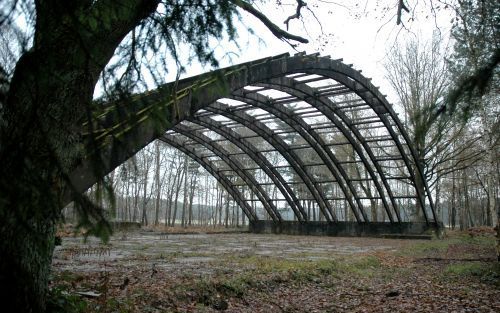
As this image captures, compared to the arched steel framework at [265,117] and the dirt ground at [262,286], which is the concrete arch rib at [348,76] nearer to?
the arched steel framework at [265,117]

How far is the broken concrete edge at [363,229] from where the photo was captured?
24.7 metres

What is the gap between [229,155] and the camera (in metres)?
25.7

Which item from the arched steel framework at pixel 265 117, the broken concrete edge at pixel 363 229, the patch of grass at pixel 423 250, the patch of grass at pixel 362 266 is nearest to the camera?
the arched steel framework at pixel 265 117

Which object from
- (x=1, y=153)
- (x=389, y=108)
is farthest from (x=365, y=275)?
(x=389, y=108)

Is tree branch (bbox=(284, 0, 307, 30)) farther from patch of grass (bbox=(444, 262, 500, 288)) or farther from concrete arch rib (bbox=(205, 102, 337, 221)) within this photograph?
concrete arch rib (bbox=(205, 102, 337, 221))

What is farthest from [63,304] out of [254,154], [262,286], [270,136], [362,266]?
[254,154]

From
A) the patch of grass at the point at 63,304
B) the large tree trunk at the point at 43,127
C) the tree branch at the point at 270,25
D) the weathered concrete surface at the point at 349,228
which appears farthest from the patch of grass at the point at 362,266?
the weathered concrete surface at the point at 349,228

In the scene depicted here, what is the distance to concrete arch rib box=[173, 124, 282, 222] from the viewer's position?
22.9m

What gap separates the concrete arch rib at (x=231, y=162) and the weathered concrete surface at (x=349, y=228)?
89cm

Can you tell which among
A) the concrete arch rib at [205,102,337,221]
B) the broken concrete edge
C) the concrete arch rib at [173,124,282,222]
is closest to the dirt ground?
the concrete arch rib at [205,102,337,221]

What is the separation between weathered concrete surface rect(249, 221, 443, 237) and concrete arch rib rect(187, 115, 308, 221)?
84 centimetres

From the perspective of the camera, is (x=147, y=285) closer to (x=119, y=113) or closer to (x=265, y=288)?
(x=265, y=288)

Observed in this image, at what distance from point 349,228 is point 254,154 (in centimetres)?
751

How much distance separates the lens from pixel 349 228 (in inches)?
1038
